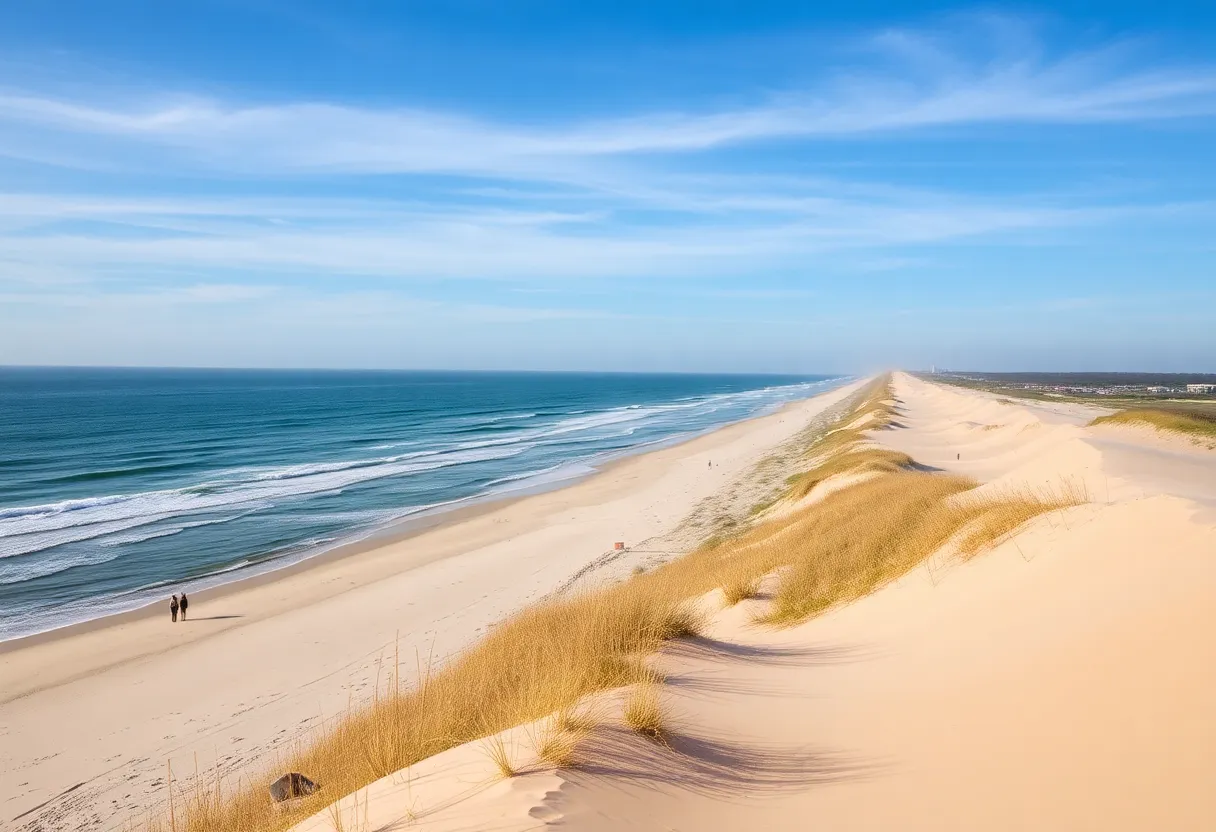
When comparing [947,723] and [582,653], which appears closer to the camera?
[947,723]

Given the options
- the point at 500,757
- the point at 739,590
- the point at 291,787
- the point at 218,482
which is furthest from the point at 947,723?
the point at 218,482

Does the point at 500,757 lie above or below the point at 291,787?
above

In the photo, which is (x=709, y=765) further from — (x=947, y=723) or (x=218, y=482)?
(x=218, y=482)

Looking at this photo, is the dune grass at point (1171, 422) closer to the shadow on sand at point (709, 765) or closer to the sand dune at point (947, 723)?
the sand dune at point (947, 723)

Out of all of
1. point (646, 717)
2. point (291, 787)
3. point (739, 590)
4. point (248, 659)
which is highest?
point (646, 717)

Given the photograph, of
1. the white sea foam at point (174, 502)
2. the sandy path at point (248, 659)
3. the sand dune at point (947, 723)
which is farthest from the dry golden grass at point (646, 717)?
the white sea foam at point (174, 502)
